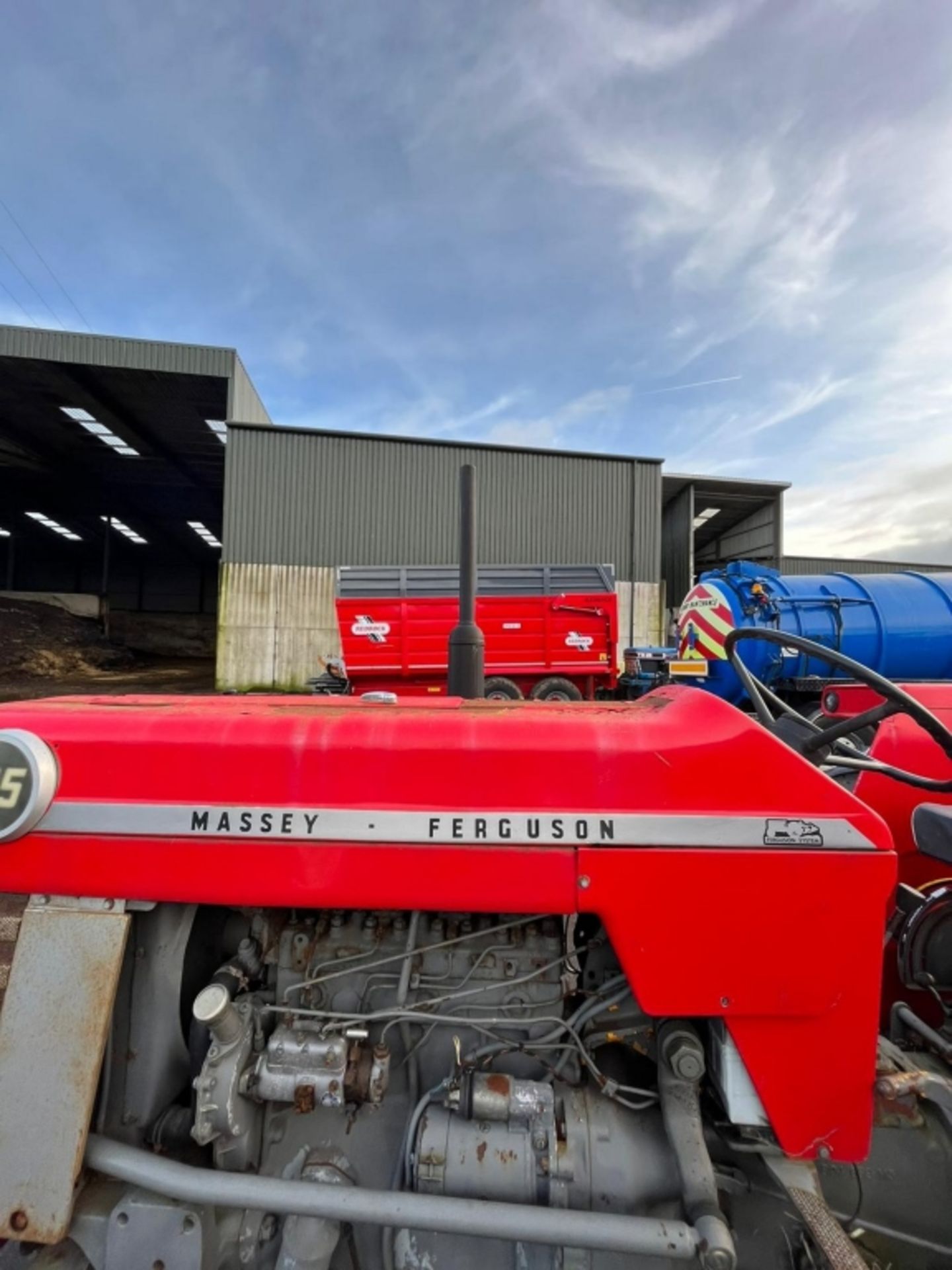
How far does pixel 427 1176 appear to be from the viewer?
116 centimetres

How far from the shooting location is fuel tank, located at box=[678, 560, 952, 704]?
633cm

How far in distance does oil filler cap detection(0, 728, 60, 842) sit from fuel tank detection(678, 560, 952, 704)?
5.87 meters

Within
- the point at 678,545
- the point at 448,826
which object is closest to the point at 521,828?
the point at 448,826

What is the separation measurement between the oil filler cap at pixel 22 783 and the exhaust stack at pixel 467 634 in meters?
1.20

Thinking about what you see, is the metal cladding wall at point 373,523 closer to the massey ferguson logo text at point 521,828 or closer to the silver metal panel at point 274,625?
the silver metal panel at point 274,625

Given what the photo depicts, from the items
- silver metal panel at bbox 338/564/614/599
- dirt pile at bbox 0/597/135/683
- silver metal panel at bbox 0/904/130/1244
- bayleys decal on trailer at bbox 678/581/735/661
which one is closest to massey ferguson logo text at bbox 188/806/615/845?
silver metal panel at bbox 0/904/130/1244

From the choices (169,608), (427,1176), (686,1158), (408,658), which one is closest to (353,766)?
(427,1176)

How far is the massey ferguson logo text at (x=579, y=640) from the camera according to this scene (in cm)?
960

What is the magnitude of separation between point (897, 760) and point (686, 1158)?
132 cm

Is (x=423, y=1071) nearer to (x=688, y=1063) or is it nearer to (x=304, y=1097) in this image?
(x=304, y=1097)

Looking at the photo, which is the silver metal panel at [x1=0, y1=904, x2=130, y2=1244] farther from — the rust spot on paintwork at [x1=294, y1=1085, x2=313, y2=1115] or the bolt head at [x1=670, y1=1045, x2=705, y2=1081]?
the bolt head at [x1=670, y1=1045, x2=705, y2=1081]

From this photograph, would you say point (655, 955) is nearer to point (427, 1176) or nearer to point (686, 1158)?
point (686, 1158)

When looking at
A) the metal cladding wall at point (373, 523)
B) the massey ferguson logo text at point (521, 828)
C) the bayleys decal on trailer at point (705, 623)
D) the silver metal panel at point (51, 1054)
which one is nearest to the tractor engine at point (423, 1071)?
the silver metal panel at point (51, 1054)

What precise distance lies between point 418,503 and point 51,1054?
44.9 feet
